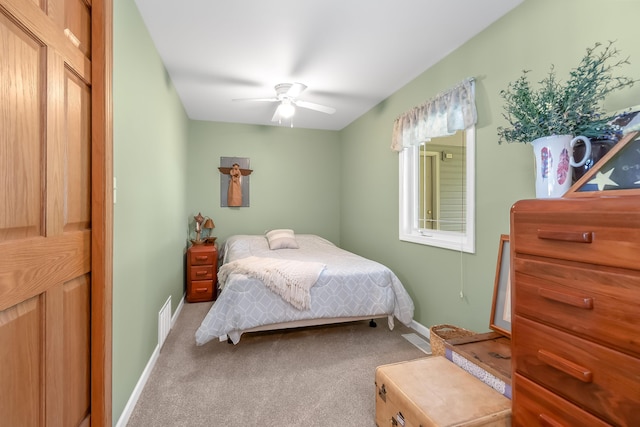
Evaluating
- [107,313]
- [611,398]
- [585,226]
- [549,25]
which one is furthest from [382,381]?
[549,25]

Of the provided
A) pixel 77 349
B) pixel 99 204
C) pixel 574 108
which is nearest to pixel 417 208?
pixel 574 108

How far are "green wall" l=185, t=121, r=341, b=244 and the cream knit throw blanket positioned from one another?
1.96 metres

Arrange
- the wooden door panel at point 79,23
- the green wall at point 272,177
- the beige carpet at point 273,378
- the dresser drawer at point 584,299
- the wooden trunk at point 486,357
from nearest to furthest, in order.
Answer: the dresser drawer at point 584,299
the wooden door panel at point 79,23
the wooden trunk at point 486,357
the beige carpet at point 273,378
the green wall at point 272,177

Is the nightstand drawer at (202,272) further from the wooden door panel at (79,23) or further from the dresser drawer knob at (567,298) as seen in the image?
the dresser drawer knob at (567,298)

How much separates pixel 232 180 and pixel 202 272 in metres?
1.44

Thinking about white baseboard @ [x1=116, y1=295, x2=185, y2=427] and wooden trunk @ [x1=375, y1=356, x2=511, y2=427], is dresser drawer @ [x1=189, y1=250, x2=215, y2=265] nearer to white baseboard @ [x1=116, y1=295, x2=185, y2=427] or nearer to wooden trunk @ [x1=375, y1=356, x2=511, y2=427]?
white baseboard @ [x1=116, y1=295, x2=185, y2=427]

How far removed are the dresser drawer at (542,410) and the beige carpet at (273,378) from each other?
80 cm

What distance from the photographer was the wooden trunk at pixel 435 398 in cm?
121

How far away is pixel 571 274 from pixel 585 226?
16cm

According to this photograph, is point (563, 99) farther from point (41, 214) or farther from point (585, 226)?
point (41, 214)

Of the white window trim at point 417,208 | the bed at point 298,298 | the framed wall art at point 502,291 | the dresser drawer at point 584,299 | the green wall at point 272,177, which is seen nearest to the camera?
the dresser drawer at point 584,299

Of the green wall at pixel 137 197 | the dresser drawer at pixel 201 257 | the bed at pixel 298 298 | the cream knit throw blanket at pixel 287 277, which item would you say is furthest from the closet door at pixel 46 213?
the dresser drawer at pixel 201 257

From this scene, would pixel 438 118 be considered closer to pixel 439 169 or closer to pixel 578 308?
pixel 439 169

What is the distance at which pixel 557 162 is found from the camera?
123cm
